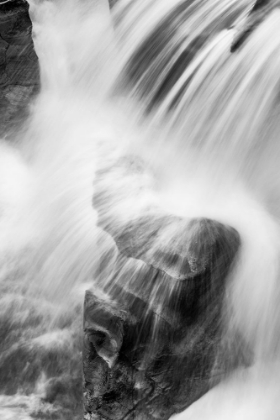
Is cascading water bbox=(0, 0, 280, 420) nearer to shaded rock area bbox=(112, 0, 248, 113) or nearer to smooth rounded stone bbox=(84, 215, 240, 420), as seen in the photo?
shaded rock area bbox=(112, 0, 248, 113)

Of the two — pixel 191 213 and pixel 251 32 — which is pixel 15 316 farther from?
pixel 251 32

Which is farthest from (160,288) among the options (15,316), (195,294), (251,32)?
(251,32)

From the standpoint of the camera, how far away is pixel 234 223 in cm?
492

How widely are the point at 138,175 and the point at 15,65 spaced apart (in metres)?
3.13

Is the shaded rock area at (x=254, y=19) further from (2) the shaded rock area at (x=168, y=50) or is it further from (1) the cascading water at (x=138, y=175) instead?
(2) the shaded rock area at (x=168, y=50)

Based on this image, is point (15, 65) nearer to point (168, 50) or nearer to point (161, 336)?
point (168, 50)

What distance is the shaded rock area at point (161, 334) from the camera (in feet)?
13.5

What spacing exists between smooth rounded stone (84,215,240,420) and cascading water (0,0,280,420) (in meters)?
0.20

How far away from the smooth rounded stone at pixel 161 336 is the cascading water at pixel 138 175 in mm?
203

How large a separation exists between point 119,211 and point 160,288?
1220mm

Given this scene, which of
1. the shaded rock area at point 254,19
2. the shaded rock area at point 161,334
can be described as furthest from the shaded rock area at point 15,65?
the shaded rock area at point 161,334

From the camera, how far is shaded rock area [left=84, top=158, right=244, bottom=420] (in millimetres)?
4129

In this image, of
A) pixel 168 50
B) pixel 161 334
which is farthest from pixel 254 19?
pixel 161 334

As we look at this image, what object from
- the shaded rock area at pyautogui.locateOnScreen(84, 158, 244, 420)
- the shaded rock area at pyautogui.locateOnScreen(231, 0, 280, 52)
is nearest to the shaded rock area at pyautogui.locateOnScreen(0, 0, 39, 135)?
the shaded rock area at pyautogui.locateOnScreen(231, 0, 280, 52)
